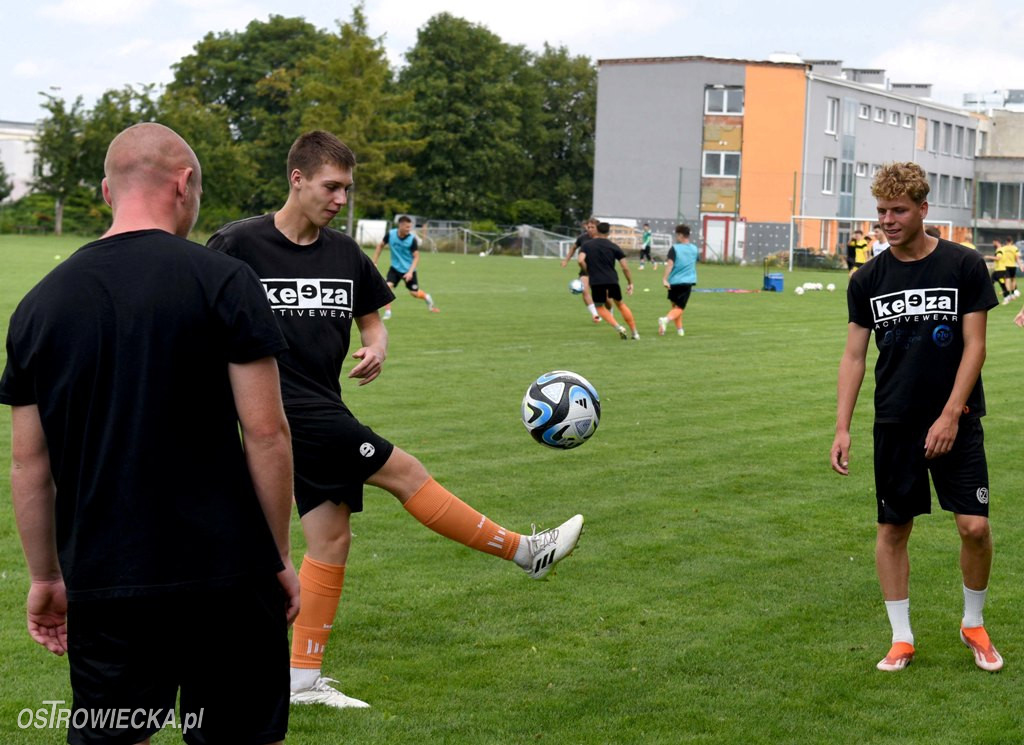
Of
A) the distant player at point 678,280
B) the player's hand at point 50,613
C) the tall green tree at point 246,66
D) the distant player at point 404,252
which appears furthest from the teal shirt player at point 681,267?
the tall green tree at point 246,66

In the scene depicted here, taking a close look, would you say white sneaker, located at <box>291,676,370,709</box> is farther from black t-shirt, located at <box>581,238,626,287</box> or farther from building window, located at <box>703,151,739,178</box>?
building window, located at <box>703,151,739,178</box>

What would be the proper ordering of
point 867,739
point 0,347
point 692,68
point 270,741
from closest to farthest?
point 270,741 < point 867,739 < point 0,347 < point 692,68

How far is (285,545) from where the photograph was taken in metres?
3.22

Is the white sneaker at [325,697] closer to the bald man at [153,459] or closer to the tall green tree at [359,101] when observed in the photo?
the bald man at [153,459]

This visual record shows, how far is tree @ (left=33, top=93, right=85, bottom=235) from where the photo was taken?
64875 millimetres

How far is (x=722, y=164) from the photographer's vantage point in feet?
218

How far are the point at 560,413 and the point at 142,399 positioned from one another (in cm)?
391

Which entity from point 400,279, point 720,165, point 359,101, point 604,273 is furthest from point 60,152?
point 604,273

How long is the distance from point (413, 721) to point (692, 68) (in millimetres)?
64994

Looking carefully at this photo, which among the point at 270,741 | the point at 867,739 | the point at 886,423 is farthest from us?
the point at 886,423

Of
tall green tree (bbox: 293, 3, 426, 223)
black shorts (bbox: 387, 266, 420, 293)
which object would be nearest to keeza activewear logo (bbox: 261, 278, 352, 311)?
black shorts (bbox: 387, 266, 420, 293)

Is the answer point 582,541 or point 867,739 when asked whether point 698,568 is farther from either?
point 867,739

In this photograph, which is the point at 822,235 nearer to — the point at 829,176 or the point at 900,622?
the point at 829,176

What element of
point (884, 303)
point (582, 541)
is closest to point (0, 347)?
point (582, 541)
